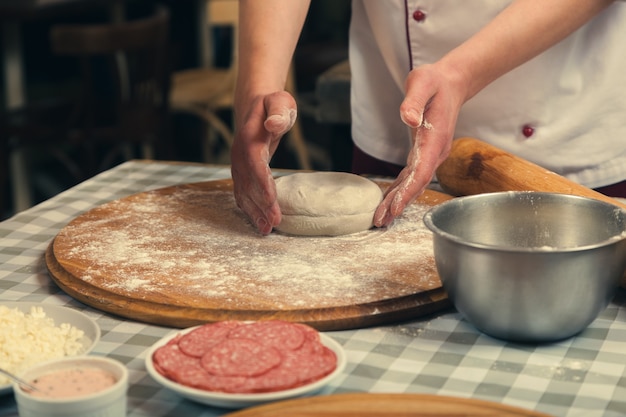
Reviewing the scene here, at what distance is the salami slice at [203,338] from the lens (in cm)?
95

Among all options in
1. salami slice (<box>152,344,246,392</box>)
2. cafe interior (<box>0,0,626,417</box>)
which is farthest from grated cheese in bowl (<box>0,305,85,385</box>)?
salami slice (<box>152,344,246,392</box>)

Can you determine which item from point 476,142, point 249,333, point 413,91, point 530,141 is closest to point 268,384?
point 249,333

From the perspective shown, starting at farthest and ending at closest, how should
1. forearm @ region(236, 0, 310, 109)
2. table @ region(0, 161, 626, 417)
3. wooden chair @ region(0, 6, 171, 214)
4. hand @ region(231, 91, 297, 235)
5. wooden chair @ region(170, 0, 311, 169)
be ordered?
wooden chair @ region(170, 0, 311, 169), wooden chair @ region(0, 6, 171, 214), forearm @ region(236, 0, 310, 109), hand @ region(231, 91, 297, 235), table @ region(0, 161, 626, 417)

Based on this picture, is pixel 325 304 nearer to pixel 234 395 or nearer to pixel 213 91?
pixel 234 395

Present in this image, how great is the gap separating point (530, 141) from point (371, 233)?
44cm

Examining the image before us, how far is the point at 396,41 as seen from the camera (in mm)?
1796

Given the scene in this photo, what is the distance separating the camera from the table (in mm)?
946

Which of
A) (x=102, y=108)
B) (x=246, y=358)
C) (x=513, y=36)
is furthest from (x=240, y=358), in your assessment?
(x=102, y=108)

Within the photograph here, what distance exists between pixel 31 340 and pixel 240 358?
24 centimetres

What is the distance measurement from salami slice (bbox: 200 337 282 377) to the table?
50 mm

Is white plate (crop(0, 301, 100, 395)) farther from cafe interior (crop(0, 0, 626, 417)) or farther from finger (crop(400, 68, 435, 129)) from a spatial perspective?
finger (crop(400, 68, 435, 129))

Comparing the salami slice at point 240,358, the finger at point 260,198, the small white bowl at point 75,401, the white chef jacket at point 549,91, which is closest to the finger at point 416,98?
the finger at point 260,198

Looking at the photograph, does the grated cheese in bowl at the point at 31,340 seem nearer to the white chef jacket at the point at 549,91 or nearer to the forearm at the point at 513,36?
the forearm at the point at 513,36

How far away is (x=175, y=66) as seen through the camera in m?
5.66
